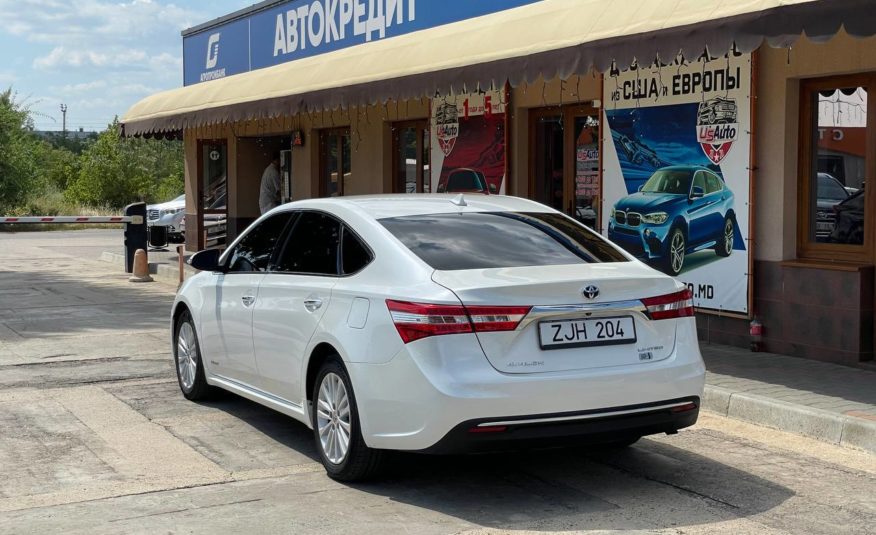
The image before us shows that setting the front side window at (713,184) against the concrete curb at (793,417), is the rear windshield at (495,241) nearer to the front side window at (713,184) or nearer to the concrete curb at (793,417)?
the concrete curb at (793,417)

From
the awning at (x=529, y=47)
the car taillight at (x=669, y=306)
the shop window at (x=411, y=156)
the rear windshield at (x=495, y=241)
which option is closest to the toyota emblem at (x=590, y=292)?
the car taillight at (x=669, y=306)

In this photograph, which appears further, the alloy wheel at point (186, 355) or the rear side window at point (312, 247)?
the alloy wheel at point (186, 355)

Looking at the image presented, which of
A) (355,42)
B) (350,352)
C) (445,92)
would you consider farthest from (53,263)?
(350,352)

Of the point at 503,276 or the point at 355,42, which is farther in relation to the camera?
the point at 355,42

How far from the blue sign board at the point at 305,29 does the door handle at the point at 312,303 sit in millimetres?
7984

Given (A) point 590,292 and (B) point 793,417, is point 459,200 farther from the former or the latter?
(B) point 793,417

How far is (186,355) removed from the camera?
8.34m

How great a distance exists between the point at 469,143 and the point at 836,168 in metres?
5.81

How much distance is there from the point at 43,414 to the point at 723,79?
667cm

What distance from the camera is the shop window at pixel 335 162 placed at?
18.7 metres

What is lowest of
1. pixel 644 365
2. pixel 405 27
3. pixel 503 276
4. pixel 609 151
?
pixel 644 365

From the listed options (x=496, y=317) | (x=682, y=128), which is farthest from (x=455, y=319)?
(x=682, y=128)

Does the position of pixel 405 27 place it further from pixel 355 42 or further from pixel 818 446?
pixel 818 446

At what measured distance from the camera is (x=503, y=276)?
5566 millimetres
